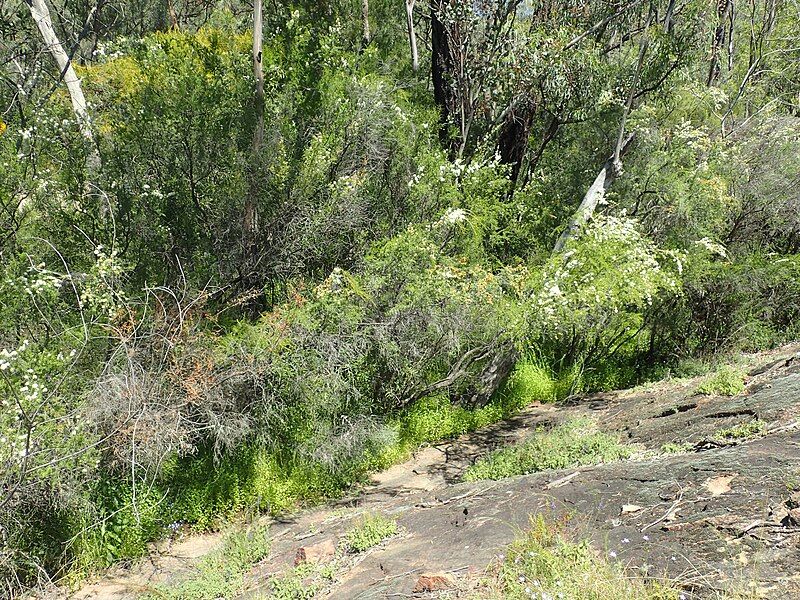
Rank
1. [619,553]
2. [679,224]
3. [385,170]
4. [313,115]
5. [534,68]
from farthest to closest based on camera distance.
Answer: [679,224], [534,68], [385,170], [313,115], [619,553]

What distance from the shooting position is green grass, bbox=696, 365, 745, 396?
731 cm

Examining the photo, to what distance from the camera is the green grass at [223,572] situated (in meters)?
5.52

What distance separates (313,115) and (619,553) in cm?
710

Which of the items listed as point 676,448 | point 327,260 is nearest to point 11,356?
point 327,260

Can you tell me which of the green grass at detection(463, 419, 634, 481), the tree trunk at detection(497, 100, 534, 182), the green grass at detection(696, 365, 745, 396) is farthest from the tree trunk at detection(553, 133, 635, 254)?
the green grass at detection(463, 419, 634, 481)

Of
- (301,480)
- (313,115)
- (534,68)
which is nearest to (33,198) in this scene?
(313,115)

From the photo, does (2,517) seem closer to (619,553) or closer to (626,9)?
(619,553)

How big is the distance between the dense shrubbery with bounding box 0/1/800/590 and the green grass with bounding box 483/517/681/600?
12.1ft

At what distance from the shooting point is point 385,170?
9.36 meters

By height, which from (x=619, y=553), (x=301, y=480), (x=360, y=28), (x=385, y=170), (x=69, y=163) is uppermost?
(x=360, y=28)

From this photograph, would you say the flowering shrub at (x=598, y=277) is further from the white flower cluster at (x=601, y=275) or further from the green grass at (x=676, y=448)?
the green grass at (x=676, y=448)

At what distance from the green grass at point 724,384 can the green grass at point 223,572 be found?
5.83m

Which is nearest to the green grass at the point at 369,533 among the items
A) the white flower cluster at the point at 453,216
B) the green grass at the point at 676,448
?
the green grass at the point at 676,448

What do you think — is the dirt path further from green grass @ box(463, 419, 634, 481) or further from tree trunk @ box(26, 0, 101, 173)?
tree trunk @ box(26, 0, 101, 173)
